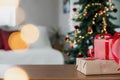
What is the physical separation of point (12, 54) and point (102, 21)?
1532 millimetres

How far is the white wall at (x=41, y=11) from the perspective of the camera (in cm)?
532

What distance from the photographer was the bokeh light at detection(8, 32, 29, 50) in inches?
160

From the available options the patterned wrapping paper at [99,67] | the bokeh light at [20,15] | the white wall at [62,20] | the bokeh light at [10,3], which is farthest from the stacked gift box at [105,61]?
the bokeh light at [10,3]

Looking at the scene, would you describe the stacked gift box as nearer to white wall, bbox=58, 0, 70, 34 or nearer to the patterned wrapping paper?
the patterned wrapping paper

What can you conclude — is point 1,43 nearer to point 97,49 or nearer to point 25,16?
point 25,16

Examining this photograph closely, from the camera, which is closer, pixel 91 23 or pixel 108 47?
pixel 108 47

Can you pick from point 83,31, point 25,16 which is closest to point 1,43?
point 25,16

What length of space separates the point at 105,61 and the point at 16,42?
3.13 meters

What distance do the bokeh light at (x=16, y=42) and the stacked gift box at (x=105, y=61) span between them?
9.79ft

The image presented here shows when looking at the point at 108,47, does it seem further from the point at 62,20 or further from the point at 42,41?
the point at 62,20

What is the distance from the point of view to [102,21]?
2.74m

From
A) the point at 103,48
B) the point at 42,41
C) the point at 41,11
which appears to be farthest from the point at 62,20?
the point at 103,48

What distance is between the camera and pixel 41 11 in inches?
214

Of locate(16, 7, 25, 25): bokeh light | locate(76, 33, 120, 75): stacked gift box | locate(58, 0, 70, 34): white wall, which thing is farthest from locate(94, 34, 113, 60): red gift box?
locate(16, 7, 25, 25): bokeh light
